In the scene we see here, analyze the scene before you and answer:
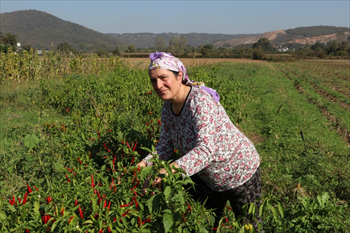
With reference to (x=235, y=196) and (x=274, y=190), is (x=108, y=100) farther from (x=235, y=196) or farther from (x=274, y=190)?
(x=235, y=196)

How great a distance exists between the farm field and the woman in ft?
0.68

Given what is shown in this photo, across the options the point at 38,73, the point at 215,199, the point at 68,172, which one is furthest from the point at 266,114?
the point at 38,73

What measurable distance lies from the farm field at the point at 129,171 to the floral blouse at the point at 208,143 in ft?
0.69

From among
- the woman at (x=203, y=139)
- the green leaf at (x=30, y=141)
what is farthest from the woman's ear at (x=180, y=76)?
the green leaf at (x=30, y=141)

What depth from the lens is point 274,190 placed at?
3617mm

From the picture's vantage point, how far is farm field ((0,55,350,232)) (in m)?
1.47

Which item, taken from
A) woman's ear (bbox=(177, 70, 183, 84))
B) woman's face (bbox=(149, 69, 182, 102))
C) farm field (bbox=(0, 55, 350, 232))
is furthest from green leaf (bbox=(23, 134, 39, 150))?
woman's ear (bbox=(177, 70, 183, 84))

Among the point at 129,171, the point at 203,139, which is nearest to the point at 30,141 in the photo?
the point at 129,171

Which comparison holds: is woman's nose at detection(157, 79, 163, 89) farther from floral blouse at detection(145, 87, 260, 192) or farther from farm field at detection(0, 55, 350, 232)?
farm field at detection(0, 55, 350, 232)

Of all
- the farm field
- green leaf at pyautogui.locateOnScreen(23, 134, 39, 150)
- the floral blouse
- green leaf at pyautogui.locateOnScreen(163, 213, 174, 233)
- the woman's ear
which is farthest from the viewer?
green leaf at pyautogui.locateOnScreen(23, 134, 39, 150)

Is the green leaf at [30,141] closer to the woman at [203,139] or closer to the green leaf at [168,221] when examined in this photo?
the woman at [203,139]

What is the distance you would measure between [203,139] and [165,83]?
1.36 feet

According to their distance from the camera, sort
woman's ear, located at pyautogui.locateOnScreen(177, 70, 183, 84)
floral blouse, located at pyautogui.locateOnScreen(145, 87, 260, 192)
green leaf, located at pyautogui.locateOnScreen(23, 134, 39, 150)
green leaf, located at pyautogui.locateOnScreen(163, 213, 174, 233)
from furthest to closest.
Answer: green leaf, located at pyautogui.locateOnScreen(23, 134, 39, 150)
woman's ear, located at pyautogui.locateOnScreen(177, 70, 183, 84)
floral blouse, located at pyautogui.locateOnScreen(145, 87, 260, 192)
green leaf, located at pyautogui.locateOnScreen(163, 213, 174, 233)

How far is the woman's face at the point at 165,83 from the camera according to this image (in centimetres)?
168
